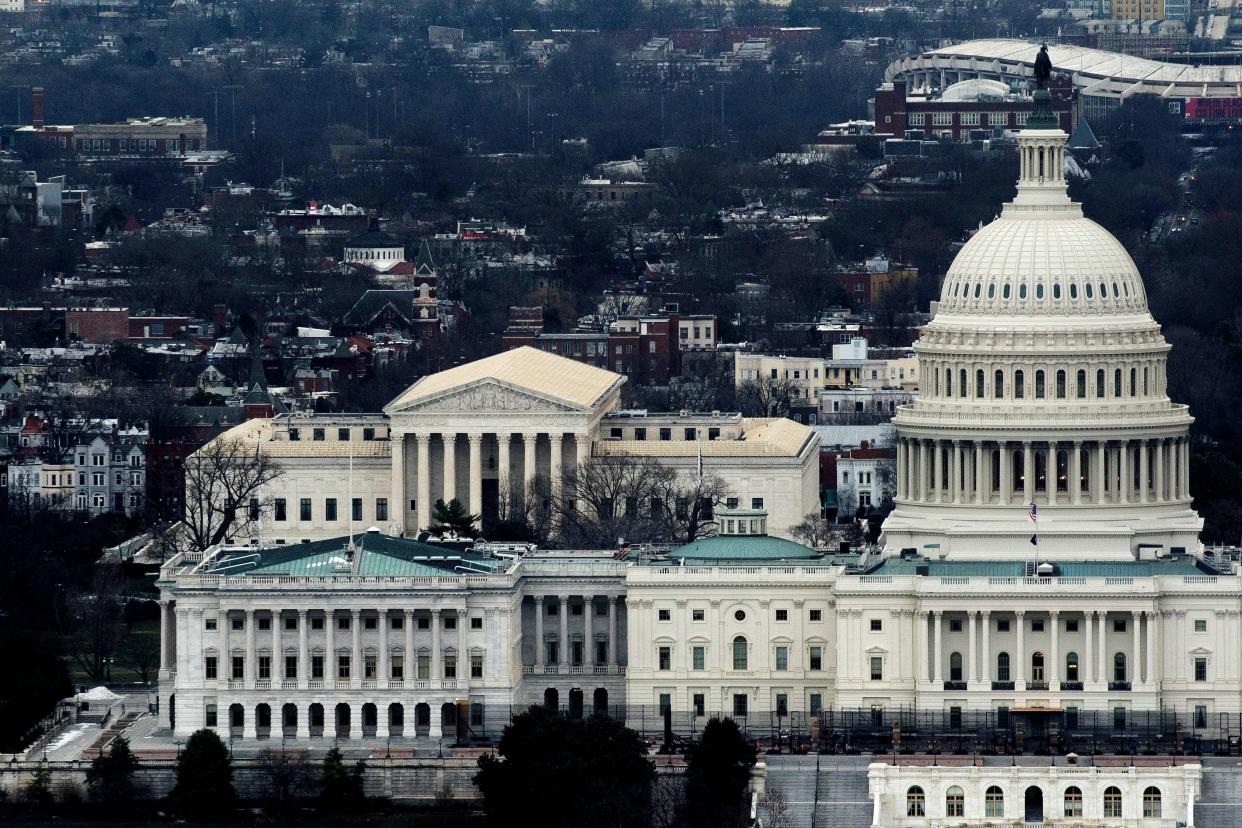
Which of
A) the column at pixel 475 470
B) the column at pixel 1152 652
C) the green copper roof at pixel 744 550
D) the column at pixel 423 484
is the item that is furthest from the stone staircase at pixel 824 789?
the column at pixel 423 484

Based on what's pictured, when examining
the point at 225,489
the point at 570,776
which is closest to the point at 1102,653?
the point at 570,776

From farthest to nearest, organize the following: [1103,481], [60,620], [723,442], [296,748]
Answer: [723,442], [60,620], [1103,481], [296,748]

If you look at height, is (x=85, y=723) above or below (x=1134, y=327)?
below

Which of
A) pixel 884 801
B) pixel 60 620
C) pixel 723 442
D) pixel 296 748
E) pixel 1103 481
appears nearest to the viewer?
pixel 884 801

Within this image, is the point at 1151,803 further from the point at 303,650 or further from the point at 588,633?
the point at 303,650

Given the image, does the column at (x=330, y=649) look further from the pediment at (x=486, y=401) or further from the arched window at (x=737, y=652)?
the pediment at (x=486, y=401)

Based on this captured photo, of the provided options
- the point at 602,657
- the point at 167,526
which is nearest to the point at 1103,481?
the point at 602,657

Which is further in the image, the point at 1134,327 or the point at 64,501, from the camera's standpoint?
the point at 64,501

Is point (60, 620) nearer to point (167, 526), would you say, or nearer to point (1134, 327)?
point (167, 526)
